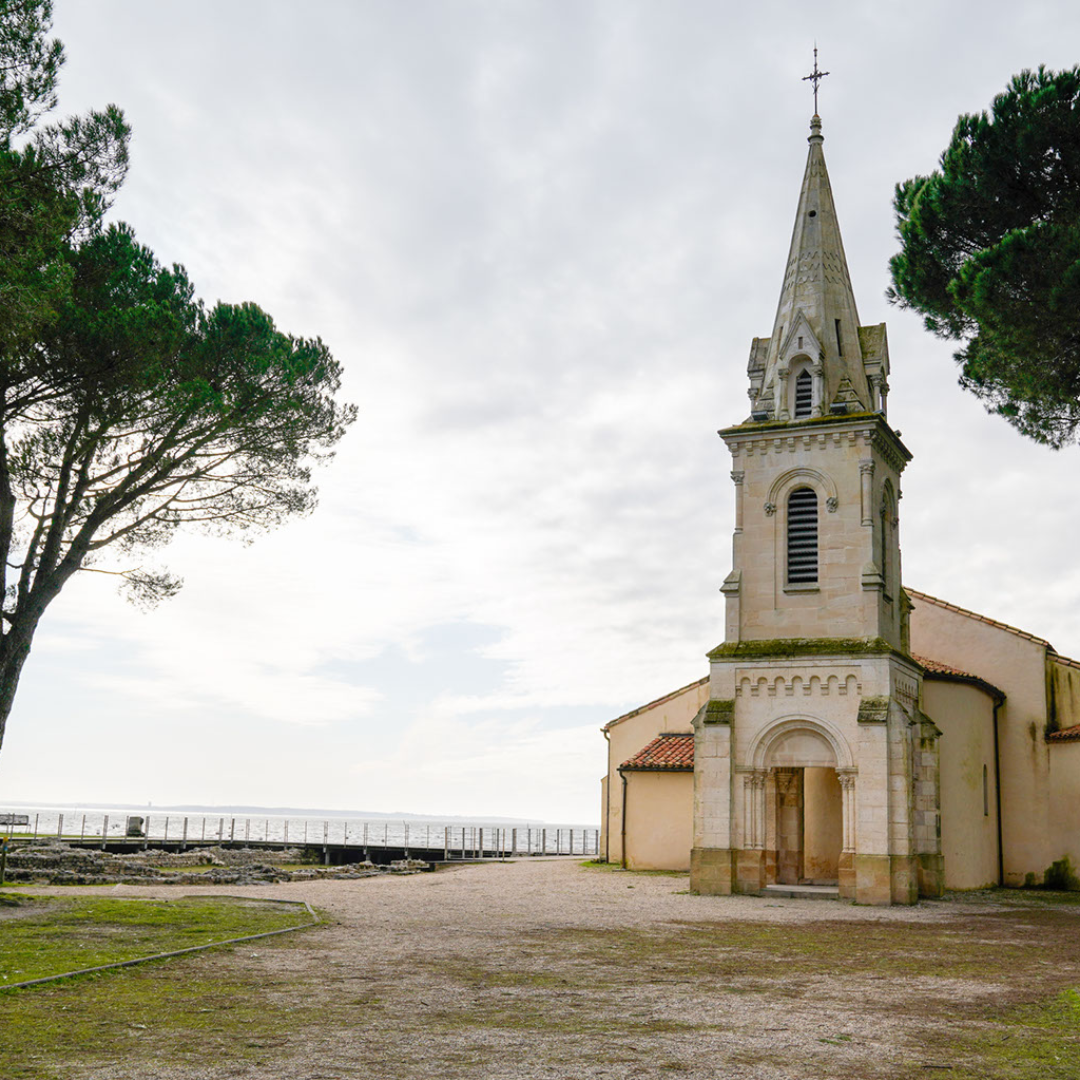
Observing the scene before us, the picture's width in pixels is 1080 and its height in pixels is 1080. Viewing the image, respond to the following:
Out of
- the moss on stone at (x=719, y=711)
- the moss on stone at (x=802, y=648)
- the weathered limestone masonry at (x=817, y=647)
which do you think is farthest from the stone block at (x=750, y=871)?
Answer: the moss on stone at (x=802, y=648)

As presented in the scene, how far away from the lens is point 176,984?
1058cm

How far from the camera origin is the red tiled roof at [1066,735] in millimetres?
31834

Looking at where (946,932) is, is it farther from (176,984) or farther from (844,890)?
(176,984)

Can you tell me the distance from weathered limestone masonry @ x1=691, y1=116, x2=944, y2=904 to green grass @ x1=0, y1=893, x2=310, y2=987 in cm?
1210

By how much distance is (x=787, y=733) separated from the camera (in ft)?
86.7

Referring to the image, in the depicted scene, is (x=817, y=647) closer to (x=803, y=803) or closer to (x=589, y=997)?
(x=803, y=803)

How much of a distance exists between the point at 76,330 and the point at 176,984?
13.4m

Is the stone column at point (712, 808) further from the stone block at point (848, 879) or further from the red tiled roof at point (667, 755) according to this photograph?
the red tiled roof at point (667, 755)

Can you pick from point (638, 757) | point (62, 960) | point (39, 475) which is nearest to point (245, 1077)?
point (62, 960)

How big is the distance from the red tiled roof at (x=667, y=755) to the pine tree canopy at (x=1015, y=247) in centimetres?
1701

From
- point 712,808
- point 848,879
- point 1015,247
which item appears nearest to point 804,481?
point 712,808

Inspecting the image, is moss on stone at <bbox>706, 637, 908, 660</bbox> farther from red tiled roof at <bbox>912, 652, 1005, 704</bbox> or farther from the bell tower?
red tiled roof at <bbox>912, 652, 1005, 704</bbox>

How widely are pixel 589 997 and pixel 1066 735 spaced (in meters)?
26.5

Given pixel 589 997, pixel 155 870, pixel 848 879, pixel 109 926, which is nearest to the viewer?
pixel 589 997
